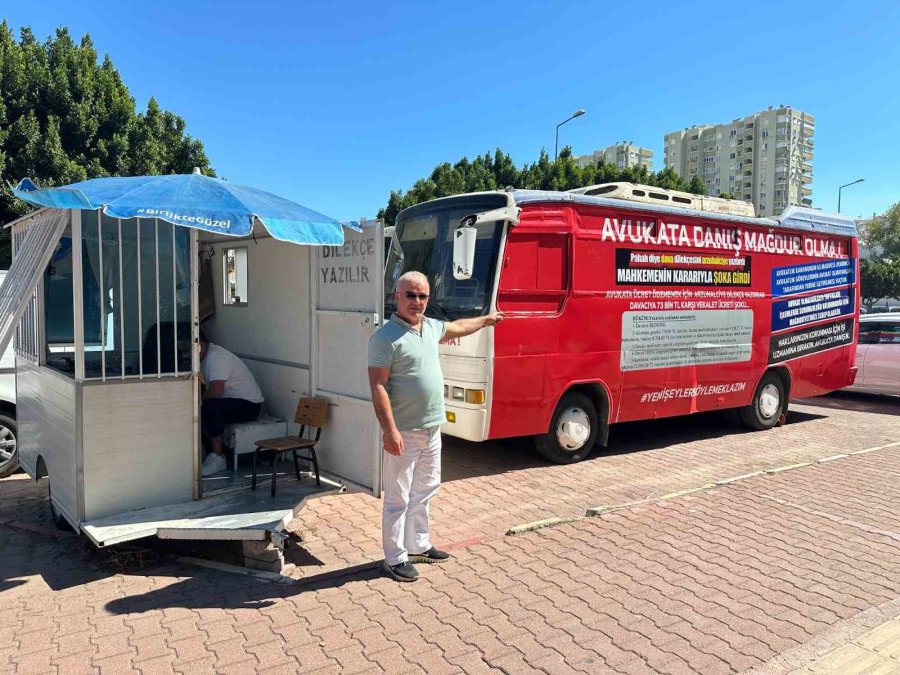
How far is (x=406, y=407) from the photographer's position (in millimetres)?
4227

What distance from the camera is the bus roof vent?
8031 mm

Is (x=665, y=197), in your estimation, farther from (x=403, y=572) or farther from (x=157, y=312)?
(x=157, y=312)

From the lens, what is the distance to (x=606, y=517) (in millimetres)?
5719

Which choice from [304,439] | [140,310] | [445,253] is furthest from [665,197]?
[140,310]

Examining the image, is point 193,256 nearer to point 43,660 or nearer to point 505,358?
point 43,660

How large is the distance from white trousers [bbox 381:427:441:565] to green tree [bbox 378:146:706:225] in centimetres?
2121

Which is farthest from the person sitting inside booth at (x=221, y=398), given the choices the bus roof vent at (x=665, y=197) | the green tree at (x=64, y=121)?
the green tree at (x=64, y=121)

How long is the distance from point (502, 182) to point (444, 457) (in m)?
19.9

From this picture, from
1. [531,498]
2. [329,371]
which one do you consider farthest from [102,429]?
[531,498]

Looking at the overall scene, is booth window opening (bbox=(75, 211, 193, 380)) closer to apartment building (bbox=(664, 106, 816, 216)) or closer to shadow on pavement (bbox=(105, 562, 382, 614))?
shadow on pavement (bbox=(105, 562, 382, 614))

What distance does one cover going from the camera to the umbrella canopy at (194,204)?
13.2 feet

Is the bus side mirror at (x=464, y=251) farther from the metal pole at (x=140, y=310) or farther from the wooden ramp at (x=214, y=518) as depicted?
the metal pole at (x=140, y=310)

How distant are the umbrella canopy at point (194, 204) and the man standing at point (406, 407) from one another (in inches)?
35.5

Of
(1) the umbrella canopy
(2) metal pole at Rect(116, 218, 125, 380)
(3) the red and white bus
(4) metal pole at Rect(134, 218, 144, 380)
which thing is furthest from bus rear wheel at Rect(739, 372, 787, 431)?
(2) metal pole at Rect(116, 218, 125, 380)
